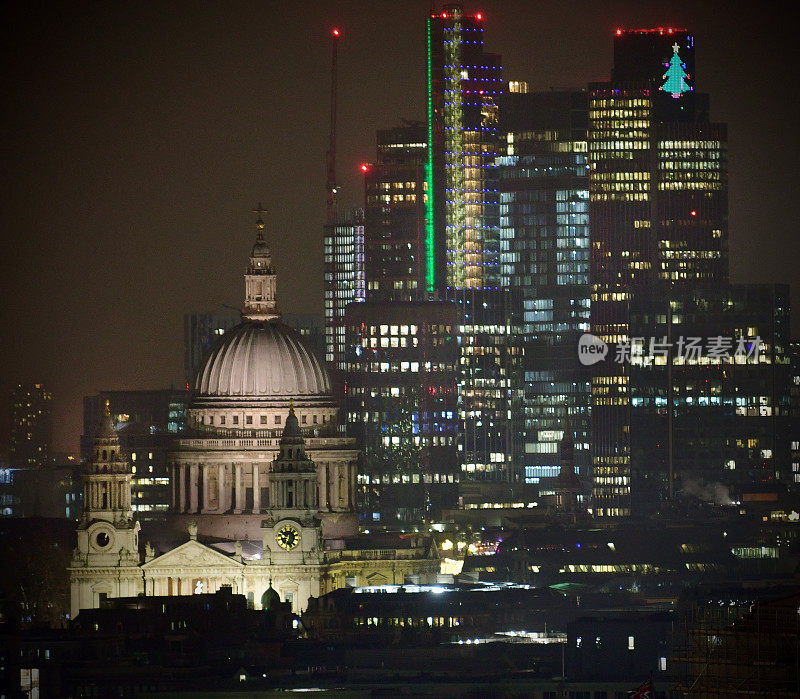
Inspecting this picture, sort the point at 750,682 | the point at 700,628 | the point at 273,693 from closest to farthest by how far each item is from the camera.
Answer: the point at 750,682 < the point at 700,628 < the point at 273,693

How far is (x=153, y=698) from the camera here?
635ft

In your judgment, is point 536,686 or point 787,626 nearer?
point 787,626

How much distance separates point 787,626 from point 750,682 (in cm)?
219

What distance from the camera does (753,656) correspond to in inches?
5586

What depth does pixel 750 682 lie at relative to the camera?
141250mm

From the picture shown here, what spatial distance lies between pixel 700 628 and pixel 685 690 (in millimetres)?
5824

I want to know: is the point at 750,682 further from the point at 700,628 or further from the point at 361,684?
the point at 361,684

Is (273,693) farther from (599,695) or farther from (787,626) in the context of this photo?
(787,626)

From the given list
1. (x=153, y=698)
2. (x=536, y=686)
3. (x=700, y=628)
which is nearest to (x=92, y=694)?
(x=153, y=698)

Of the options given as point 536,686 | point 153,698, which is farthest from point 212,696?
point 536,686

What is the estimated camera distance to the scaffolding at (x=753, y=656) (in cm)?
14038

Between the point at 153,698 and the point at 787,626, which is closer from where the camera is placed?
the point at 787,626

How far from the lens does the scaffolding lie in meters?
140

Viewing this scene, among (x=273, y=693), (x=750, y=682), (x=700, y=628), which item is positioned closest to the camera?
(x=750, y=682)
